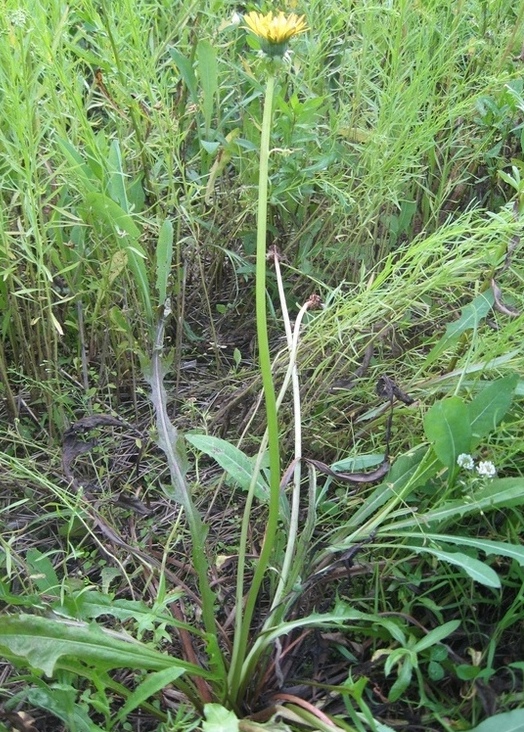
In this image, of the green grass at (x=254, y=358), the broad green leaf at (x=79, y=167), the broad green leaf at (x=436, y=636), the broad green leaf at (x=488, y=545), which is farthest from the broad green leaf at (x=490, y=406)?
the broad green leaf at (x=79, y=167)

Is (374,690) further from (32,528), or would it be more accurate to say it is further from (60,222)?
(60,222)

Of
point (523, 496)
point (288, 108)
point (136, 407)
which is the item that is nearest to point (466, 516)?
point (523, 496)

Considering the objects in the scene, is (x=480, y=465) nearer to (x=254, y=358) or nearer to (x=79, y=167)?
(x=254, y=358)

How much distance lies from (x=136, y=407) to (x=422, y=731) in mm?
772

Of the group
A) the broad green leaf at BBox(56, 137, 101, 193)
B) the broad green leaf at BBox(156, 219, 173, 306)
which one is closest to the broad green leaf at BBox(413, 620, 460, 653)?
the broad green leaf at BBox(156, 219, 173, 306)

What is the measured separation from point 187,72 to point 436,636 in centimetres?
117

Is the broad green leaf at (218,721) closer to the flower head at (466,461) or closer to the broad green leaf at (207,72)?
the flower head at (466,461)

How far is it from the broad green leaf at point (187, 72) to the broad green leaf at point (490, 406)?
0.88 m

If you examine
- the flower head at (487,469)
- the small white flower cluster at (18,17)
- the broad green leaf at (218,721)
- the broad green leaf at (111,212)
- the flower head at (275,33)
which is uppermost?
the small white flower cluster at (18,17)

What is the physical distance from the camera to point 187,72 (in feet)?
4.72

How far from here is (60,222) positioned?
51.3 inches

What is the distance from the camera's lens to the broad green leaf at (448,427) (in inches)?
37.8

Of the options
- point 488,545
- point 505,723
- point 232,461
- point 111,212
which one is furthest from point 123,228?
point 505,723

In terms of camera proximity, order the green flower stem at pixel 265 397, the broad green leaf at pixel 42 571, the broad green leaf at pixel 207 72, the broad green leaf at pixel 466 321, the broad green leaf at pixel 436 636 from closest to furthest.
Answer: the green flower stem at pixel 265 397, the broad green leaf at pixel 436 636, the broad green leaf at pixel 42 571, the broad green leaf at pixel 466 321, the broad green leaf at pixel 207 72
